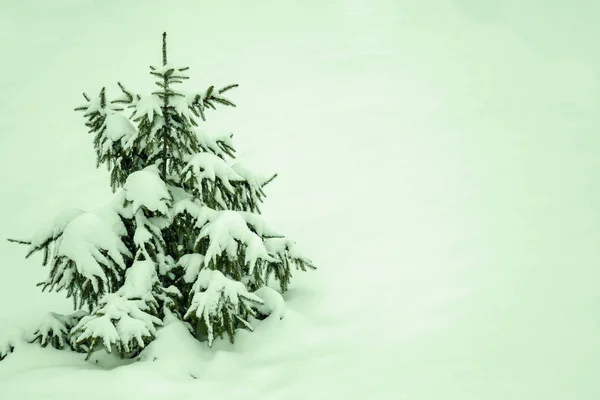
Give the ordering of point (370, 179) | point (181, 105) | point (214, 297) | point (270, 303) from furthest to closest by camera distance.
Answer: point (370, 179) < point (270, 303) < point (181, 105) < point (214, 297)

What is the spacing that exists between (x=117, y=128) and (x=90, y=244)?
112cm

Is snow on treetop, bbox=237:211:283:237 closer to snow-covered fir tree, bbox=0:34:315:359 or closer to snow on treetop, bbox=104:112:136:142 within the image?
snow-covered fir tree, bbox=0:34:315:359

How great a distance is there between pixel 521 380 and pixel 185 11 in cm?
1663

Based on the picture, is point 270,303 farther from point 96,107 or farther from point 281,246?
point 96,107

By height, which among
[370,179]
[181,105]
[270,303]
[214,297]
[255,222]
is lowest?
[214,297]

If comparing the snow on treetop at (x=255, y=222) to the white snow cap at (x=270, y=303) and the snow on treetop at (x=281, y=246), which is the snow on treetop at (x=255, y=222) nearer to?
the snow on treetop at (x=281, y=246)

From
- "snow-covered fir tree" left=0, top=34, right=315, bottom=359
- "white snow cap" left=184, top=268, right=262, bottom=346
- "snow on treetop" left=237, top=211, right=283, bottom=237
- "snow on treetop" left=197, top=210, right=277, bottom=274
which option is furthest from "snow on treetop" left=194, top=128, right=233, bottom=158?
"white snow cap" left=184, top=268, right=262, bottom=346

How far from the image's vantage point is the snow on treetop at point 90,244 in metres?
4.07

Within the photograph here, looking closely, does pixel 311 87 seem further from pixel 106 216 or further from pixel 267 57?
pixel 106 216

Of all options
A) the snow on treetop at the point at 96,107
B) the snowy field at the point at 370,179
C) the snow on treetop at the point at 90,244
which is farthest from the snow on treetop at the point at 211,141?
the snowy field at the point at 370,179

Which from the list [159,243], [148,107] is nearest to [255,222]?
[159,243]

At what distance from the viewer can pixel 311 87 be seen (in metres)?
13.0

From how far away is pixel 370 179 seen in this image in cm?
876

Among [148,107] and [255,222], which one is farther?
[255,222]
